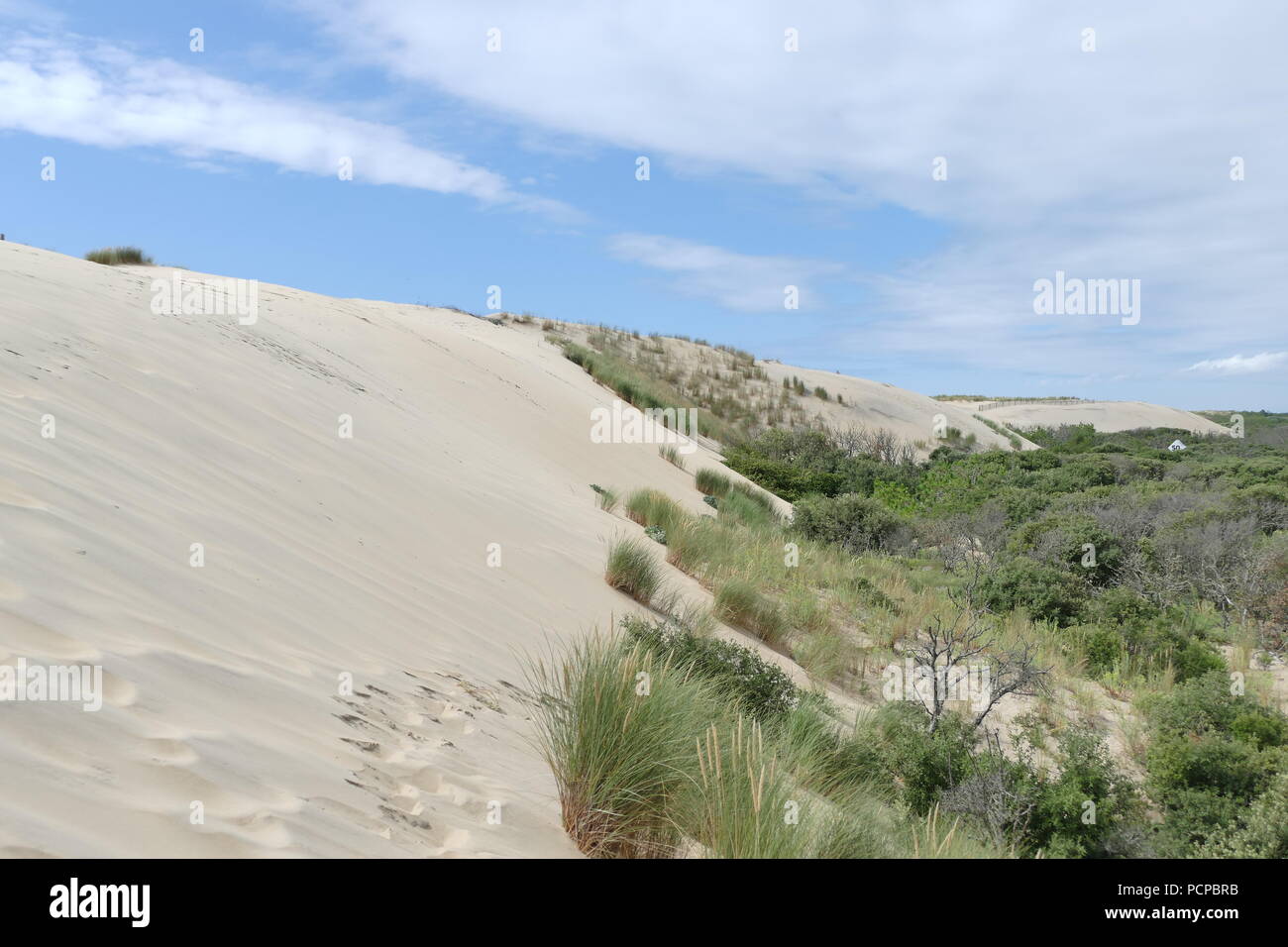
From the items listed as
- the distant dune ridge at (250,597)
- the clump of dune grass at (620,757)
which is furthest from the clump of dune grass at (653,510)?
the clump of dune grass at (620,757)

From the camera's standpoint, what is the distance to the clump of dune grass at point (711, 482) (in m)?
16.0

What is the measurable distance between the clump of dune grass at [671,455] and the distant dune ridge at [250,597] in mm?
6818

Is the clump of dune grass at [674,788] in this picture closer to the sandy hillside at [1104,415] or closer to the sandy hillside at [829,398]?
the sandy hillside at [829,398]

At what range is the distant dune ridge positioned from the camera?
2426mm

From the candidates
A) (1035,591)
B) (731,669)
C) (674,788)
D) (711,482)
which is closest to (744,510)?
(711,482)

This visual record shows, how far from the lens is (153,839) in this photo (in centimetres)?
215

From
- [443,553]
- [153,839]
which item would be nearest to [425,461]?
[443,553]

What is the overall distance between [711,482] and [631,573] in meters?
8.72

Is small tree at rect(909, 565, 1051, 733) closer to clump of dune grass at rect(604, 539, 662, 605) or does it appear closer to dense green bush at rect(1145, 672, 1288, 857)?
dense green bush at rect(1145, 672, 1288, 857)

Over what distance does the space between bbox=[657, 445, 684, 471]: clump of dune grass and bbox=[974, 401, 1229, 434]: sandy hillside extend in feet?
168

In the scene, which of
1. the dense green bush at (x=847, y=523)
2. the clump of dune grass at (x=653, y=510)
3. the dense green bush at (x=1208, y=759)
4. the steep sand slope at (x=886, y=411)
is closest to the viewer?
the dense green bush at (x=1208, y=759)

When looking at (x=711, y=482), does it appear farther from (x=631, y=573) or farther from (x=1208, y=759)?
(x=1208, y=759)
